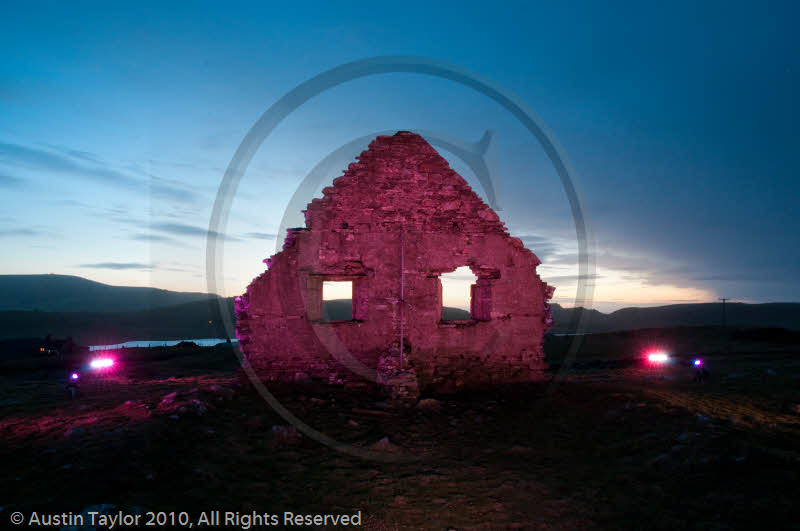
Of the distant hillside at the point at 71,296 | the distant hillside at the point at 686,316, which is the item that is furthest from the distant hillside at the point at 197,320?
the distant hillside at the point at 71,296

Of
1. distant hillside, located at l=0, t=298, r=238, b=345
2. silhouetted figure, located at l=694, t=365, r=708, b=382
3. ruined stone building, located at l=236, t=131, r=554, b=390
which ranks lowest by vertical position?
distant hillside, located at l=0, t=298, r=238, b=345

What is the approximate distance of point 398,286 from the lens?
27.1 ft

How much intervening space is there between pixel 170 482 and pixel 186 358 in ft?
51.7

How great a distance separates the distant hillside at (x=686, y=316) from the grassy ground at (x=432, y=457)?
4482cm

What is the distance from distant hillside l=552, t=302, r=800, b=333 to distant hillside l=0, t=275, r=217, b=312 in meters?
69.9

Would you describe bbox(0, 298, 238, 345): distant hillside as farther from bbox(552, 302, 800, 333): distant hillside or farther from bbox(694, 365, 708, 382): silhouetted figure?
bbox(552, 302, 800, 333): distant hillside

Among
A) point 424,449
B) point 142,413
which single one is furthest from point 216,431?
point 424,449

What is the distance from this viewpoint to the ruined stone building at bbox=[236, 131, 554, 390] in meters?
7.98

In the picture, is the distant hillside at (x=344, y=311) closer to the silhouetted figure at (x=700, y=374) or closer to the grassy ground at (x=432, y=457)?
the silhouetted figure at (x=700, y=374)

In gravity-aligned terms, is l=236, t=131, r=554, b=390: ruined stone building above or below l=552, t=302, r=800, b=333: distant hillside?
above

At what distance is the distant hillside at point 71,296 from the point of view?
7238 centimetres

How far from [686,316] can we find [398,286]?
6307 cm

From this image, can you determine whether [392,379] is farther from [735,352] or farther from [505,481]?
[735,352]

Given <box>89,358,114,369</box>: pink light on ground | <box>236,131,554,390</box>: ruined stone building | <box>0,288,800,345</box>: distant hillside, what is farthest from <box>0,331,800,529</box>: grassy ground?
<box>0,288,800,345</box>: distant hillside
